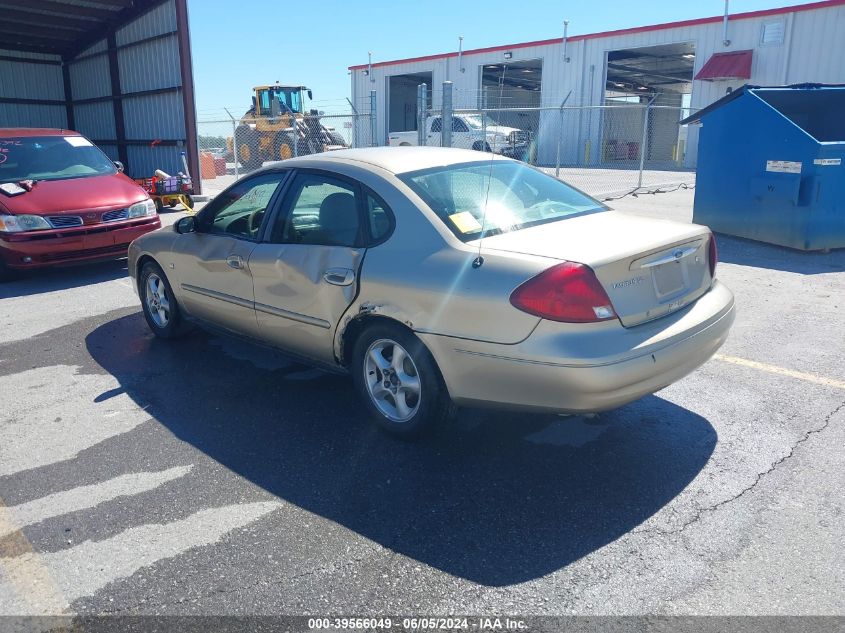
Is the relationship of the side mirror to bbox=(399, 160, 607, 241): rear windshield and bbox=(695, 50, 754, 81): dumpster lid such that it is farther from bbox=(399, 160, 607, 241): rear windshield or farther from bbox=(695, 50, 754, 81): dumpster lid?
bbox=(695, 50, 754, 81): dumpster lid

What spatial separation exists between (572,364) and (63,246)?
675 centimetres

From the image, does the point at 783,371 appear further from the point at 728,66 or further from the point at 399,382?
the point at 728,66

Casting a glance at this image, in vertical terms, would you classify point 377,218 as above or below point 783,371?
Result: above

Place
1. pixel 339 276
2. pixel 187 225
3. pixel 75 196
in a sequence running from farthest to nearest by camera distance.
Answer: pixel 75 196 < pixel 187 225 < pixel 339 276

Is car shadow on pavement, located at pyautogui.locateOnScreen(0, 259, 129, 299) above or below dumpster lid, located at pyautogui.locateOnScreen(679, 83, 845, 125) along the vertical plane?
below

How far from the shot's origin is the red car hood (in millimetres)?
7863

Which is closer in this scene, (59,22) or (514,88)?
(59,22)

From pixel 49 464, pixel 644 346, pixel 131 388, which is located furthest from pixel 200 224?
pixel 644 346

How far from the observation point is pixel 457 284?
3371 millimetres

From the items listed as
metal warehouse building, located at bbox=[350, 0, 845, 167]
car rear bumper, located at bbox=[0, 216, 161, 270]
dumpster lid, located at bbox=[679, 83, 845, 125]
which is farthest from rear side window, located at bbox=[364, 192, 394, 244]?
metal warehouse building, located at bbox=[350, 0, 845, 167]

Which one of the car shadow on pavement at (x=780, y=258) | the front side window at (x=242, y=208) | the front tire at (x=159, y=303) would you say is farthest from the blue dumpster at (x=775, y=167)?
the front tire at (x=159, y=303)

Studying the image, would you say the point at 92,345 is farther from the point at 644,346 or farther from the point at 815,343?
the point at 815,343

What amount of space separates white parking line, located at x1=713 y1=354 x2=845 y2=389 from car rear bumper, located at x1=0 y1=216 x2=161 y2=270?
665 centimetres

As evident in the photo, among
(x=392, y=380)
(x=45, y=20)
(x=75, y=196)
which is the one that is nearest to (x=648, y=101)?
(x=45, y=20)
